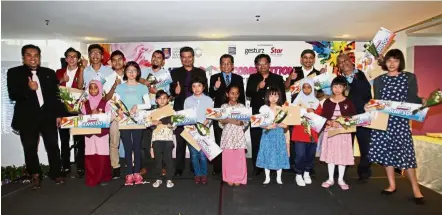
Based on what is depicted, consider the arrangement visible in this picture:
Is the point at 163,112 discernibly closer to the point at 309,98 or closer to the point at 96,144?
the point at 96,144

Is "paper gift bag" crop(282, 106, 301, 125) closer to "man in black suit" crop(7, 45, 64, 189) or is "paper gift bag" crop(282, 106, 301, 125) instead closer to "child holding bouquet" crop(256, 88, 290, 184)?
"child holding bouquet" crop(256, 88, 290, 184)

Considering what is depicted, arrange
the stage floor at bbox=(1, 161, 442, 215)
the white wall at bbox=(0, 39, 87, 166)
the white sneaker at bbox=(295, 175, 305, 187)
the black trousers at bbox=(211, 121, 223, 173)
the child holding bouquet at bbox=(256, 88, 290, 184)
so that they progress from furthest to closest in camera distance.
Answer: the white wall at bbox=(0, 39, 87, 166), the black trousers at bbox=(211, 121, 223, 173), the white sneaker at bbox=(295, 175, 305, 187), the child holding bouquet at bbox=(256, 88, 290, 184), the stage floor at bbox=(1, 161, 442, 215)

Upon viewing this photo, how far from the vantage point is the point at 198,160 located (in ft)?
13.9

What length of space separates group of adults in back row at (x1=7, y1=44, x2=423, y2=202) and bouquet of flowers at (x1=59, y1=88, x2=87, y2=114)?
29cm

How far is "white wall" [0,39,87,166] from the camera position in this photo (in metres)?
5.84

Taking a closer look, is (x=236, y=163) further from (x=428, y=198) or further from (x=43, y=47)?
(x=43, y=47)

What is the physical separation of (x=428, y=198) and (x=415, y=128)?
2.85m

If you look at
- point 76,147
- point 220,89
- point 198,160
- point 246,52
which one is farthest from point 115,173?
point 246,52

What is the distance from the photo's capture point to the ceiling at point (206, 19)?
14.1ft

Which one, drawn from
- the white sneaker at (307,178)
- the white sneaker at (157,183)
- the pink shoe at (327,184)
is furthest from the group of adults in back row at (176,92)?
the white sneaker at (157,183)

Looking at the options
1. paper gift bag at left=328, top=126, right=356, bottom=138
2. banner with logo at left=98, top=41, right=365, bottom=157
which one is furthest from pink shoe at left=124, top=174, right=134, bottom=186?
banner with logo at left=98, top=41, right=365, bottom=157

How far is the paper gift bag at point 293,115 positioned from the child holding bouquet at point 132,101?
167 cm

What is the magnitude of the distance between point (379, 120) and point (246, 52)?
12.2 feet

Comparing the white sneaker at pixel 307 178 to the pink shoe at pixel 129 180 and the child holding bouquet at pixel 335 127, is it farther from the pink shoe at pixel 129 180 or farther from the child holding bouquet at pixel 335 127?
the pink shoe at pixel 129 180
